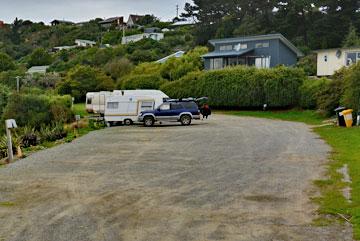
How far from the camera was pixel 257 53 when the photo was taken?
193ft

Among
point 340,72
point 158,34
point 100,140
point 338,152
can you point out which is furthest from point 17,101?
point 158,34

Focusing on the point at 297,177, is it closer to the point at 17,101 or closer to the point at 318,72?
the point at 17,101

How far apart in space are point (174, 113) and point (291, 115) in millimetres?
12719

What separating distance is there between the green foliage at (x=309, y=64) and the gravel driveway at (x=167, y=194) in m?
40.1

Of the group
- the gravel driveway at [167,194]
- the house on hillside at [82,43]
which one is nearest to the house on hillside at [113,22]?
the house on hillside at [82,43]

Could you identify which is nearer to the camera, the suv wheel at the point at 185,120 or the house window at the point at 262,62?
the suv wheel at the point at 185,120

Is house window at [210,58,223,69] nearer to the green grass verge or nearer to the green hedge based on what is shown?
the green hedge

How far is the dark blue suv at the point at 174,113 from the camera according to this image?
32750 mm

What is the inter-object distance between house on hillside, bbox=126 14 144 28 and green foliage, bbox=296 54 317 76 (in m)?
89.9

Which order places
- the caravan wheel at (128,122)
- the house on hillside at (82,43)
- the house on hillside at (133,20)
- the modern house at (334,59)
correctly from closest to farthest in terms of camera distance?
the caravan wheel at (128,122), the modern house at (334,59), the house on hillside at (82,43), the house on hillside at (133,20)

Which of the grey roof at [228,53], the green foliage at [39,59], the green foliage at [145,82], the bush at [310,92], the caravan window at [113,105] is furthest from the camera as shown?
the green foliage at [39,59]

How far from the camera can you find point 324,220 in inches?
349

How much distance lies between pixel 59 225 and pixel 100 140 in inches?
615

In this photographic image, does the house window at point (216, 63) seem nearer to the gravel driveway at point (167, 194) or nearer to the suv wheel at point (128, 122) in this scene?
the suv wheel at point (128, 122)
